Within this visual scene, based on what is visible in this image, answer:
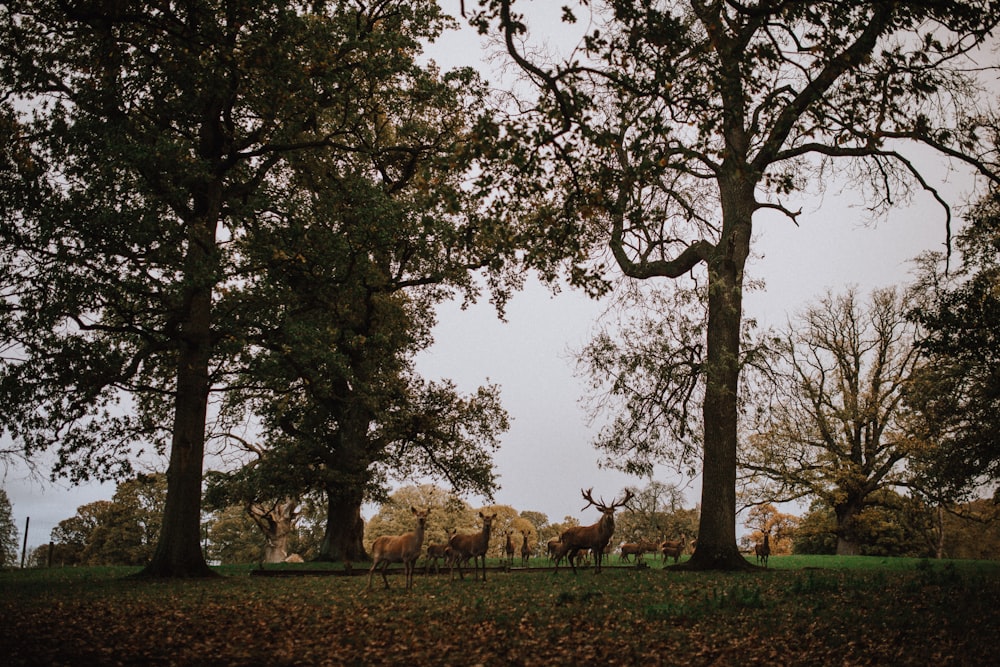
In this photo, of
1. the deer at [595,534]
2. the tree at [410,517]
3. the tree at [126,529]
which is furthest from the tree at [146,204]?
the tree at [410,517]

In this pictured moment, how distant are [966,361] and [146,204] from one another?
2500 centimetres

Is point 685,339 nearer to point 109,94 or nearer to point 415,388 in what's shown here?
point 415,388

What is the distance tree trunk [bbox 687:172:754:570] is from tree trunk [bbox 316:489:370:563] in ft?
47.8

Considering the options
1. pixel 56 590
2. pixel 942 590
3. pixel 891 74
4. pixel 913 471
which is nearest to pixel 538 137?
pixel 891 74

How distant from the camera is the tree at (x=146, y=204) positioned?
16469 millimetres

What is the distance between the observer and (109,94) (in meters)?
17.4

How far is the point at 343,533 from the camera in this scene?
28.9m

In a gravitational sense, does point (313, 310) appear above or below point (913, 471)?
above

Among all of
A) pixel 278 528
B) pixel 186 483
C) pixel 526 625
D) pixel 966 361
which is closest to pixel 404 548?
pixel 526 625

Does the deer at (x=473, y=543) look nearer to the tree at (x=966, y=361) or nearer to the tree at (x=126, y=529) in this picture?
the tree at (x=966, y=361)

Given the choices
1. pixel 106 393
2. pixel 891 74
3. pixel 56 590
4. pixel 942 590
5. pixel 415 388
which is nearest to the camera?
pixel 891 74

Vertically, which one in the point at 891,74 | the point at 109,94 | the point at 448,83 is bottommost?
the point at 891,74

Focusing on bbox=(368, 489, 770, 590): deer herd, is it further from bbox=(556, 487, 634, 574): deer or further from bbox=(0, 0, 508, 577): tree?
bbox=(0, 0, 508, 577): tree

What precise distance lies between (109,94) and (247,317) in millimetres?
6271
